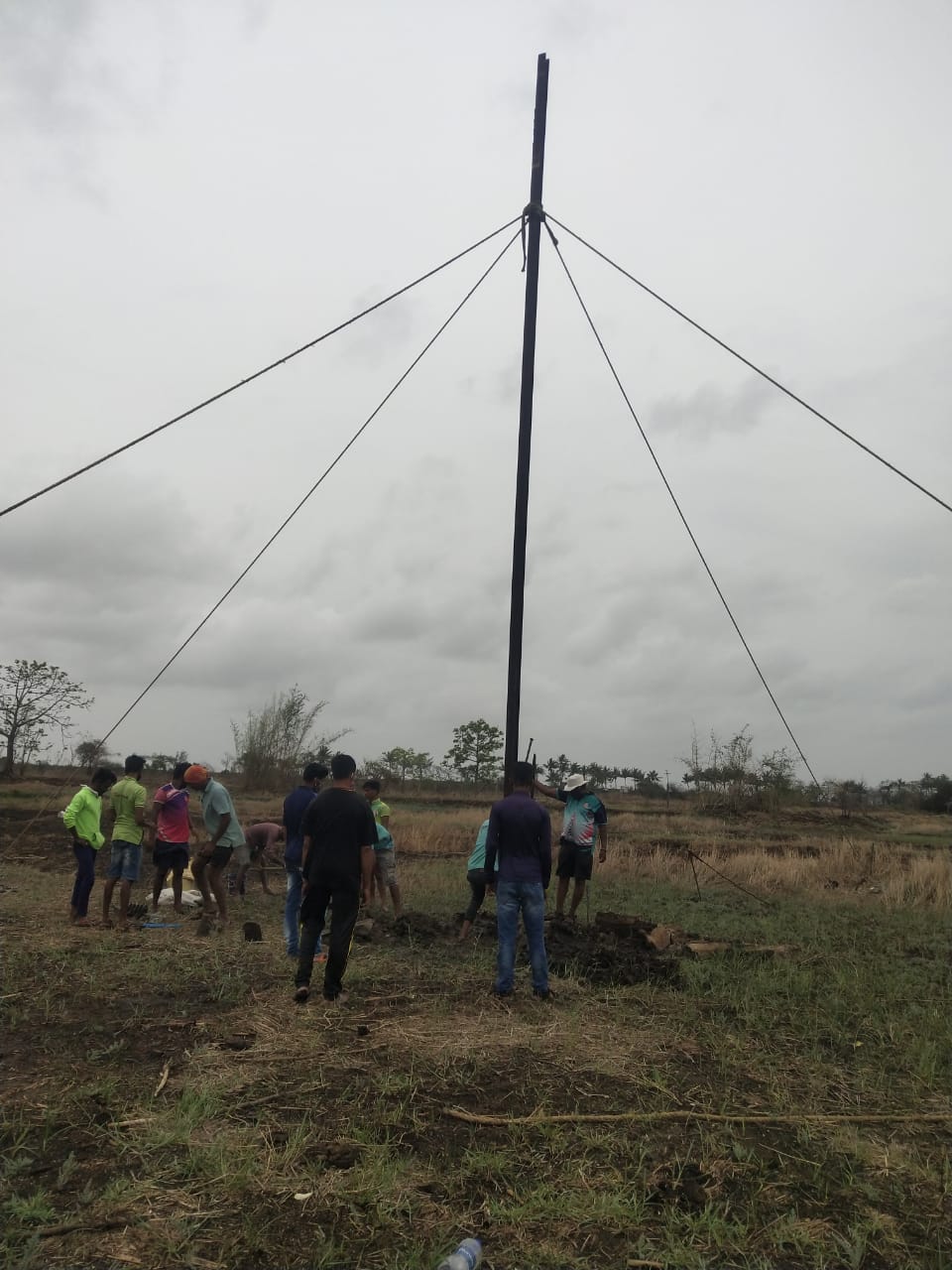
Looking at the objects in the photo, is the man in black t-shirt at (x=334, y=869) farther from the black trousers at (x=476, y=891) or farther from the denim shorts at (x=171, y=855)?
the denim shorts at (x=171, y=855)

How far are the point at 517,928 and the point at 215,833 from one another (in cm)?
373

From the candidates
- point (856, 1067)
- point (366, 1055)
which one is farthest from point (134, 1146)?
point (856, 1067)

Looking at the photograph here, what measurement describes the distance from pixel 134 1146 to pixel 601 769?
53761 millimetres

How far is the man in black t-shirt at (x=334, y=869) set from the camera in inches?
Result: 253

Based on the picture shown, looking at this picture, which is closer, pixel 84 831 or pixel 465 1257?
pixel 465 1257

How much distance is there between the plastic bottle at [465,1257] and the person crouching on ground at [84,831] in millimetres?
7182

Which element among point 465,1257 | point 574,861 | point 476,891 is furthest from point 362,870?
point 574,861

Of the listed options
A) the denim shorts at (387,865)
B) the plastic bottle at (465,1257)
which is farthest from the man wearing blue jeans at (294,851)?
the plastic bottle at (465,1257)

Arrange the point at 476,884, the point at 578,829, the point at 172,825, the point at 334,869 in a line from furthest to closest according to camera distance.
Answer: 1. the point at 578,829
2. the point at 172,825
3. the point at 476,884
4. the point at 334,869

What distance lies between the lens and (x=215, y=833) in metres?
9.05

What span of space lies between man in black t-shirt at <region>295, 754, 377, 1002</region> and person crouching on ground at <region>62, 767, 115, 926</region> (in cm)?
379

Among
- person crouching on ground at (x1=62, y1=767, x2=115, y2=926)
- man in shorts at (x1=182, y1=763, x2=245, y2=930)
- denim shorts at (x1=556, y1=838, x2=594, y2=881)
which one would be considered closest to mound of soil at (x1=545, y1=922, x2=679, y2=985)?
denim shorts at (x1=556, y1=838, x2=594, y2=881)

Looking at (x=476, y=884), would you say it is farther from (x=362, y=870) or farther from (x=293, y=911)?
(x=362, y=870)

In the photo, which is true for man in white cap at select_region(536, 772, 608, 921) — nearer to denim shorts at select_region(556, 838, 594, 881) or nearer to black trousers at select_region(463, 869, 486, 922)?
denim shorts at select_region(556, 838, 594, 881)
